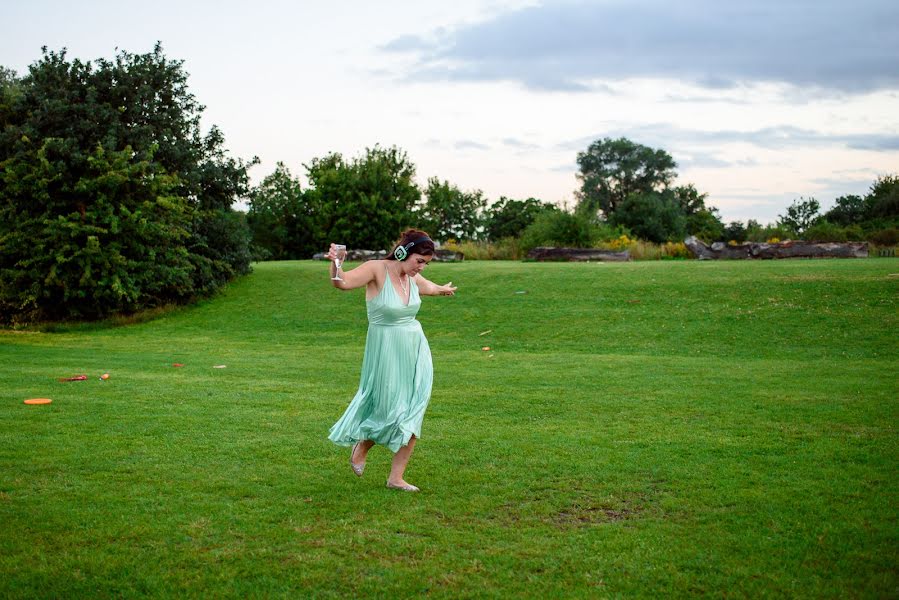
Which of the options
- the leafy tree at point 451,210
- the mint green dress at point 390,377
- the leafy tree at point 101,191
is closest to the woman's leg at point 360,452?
the mint green dress at point 390,377

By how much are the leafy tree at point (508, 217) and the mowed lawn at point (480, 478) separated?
5811 centimetres

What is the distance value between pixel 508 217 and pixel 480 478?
72.2 metres

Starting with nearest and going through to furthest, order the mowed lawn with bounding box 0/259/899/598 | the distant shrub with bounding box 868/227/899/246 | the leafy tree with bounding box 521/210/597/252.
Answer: the mowed lawn with bounding box 0/259/899/598 → the leafy tree with bounding box 521/210/597/252 → the distant shrub with bounding box 868/227/899/246

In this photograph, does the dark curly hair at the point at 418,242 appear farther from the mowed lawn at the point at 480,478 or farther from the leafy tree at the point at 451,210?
the leafy tree at the point at 451,210

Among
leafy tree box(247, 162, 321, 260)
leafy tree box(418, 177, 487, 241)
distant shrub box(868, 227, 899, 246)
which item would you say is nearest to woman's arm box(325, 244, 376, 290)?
distant shrub box(868, 227, 899, 246)

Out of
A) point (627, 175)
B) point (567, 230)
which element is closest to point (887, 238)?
point (567, 230)

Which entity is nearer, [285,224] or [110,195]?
[110,195]

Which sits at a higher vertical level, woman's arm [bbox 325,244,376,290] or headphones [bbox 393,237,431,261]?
headphones [bbox 393,237,431,261]

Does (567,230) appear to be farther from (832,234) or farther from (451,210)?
(451,210)

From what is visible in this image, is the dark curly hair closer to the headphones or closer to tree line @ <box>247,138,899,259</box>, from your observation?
the headphones

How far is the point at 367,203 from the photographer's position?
177 feet

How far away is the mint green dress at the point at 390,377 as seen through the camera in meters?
7.78

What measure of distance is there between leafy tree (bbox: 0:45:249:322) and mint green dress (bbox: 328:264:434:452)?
20185 millimetres

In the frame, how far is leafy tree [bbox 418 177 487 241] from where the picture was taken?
74.7m
